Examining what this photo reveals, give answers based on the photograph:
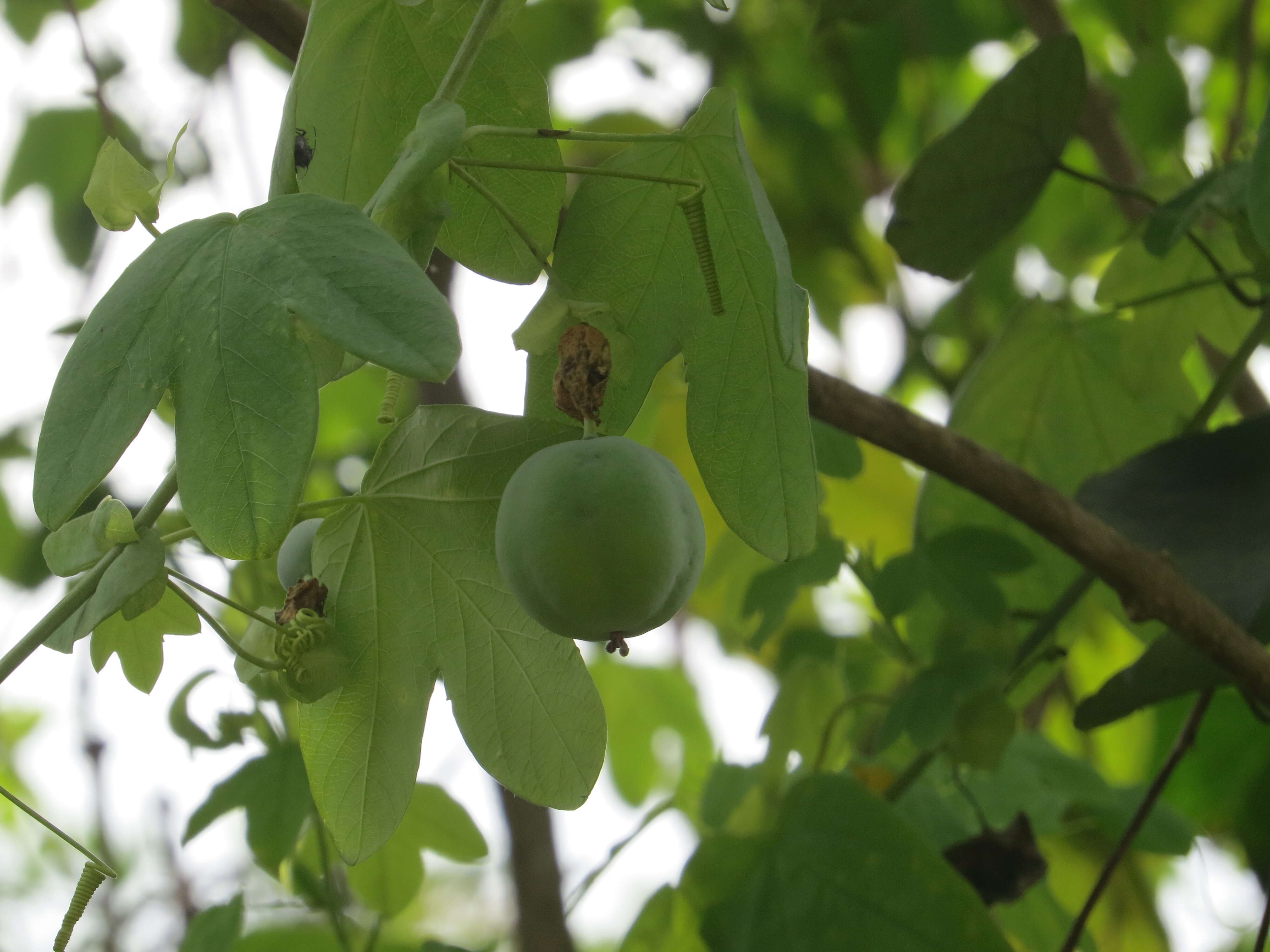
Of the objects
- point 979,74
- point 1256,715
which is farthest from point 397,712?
point 979,74

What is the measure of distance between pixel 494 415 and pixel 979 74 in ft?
6.28

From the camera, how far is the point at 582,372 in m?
0.62

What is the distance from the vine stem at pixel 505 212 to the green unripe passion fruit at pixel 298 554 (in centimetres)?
20

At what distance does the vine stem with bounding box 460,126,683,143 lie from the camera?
1.90ft

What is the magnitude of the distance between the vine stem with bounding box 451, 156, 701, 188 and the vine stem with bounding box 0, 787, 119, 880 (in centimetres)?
36

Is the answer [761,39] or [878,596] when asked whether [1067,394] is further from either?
[761,39]

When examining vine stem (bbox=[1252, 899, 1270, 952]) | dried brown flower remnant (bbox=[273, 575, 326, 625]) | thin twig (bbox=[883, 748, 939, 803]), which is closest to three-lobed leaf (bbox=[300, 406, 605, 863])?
dried brown flower remnant (bbox=[273, 575, 326, 625])

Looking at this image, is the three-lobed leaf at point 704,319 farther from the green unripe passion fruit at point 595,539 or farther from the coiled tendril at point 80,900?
the coiled tendril at point 80,900

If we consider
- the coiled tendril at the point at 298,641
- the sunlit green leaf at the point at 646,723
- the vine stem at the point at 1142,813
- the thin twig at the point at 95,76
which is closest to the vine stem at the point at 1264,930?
the vine stem at the point at 1142,813

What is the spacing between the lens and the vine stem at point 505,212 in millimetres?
612

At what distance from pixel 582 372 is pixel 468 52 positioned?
175mm

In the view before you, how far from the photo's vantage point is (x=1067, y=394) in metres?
1.21

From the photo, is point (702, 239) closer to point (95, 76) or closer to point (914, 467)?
point (95, 76)

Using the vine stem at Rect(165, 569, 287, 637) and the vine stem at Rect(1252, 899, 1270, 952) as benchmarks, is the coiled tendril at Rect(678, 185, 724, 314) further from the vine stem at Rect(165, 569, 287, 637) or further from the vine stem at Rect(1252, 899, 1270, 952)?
the vine stem at Rect(1252, 899, 1270, 952)
